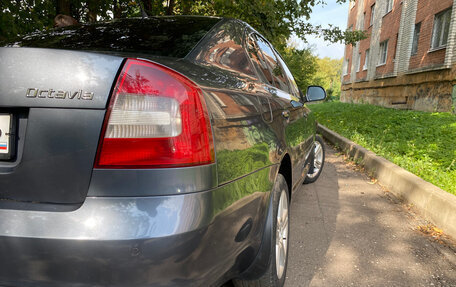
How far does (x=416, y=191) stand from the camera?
3.47 meters

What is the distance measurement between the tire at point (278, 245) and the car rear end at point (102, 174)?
66 centimetres

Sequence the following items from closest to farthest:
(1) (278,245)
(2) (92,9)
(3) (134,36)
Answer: (3) (134,36), (1) (278,245), (2) (92,9)

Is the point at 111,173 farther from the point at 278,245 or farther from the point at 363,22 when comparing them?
the point at 363,22

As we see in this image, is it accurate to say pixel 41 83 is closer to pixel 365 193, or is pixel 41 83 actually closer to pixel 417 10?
pixel 365 193

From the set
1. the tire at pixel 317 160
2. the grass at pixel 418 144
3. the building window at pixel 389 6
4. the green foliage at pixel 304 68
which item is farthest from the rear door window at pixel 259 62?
the green foliage at pixel 304 68

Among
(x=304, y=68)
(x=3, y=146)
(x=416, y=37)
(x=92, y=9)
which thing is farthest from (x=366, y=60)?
(x=3, y=146)

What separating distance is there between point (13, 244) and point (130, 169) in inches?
17.4

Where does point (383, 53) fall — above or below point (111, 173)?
above

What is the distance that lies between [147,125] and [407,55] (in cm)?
1590

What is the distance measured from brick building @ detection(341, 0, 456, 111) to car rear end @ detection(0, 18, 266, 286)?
33.6 feet

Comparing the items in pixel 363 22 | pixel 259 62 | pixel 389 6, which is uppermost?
pixel 363 22

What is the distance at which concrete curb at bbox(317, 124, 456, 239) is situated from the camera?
2.90 meters

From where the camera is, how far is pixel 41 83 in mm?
1127

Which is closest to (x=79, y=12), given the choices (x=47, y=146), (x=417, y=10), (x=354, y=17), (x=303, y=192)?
(x=303, y=192)
